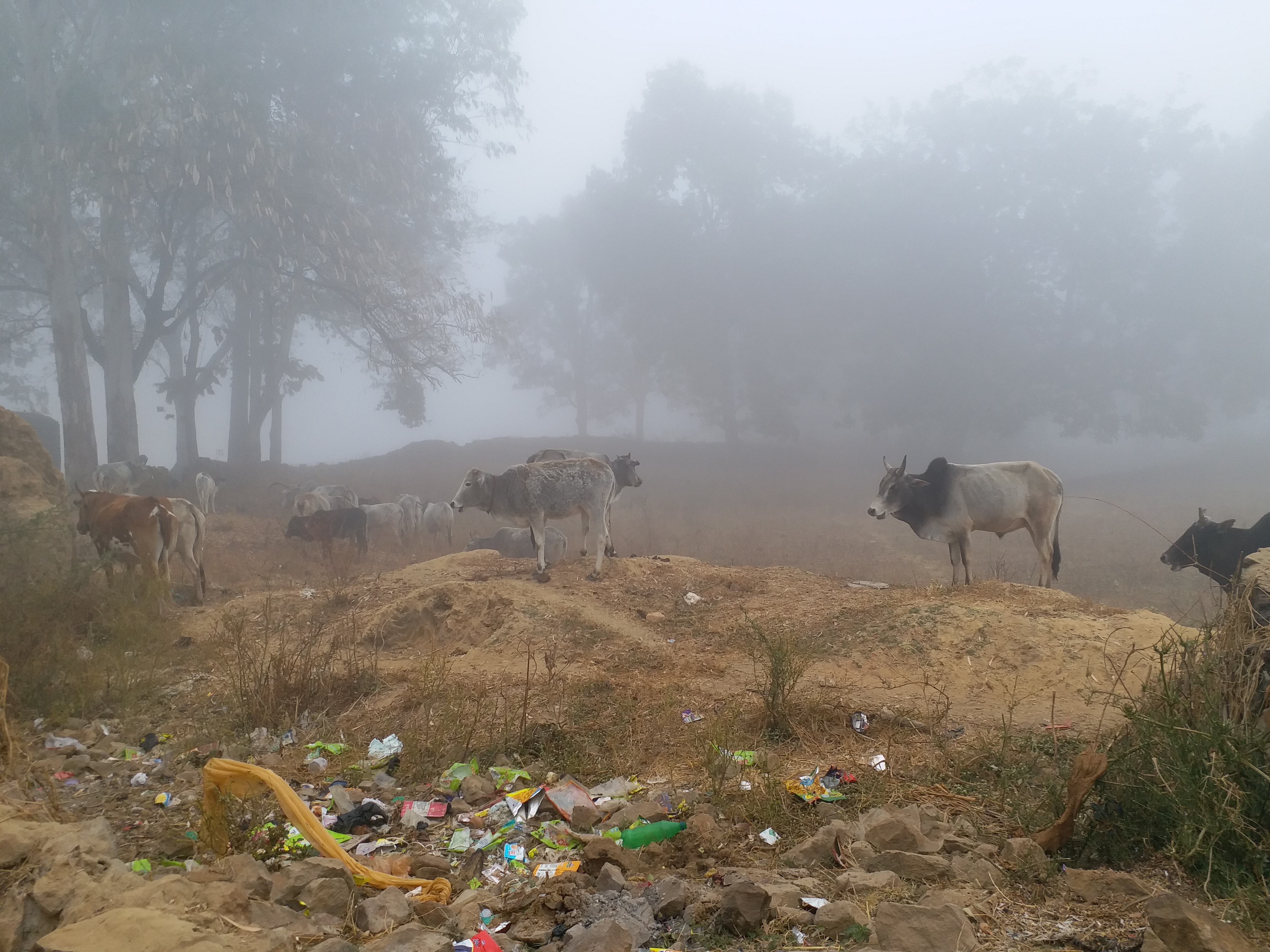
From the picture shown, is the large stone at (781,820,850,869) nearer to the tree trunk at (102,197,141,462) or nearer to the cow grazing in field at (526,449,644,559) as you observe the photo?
the cow grazing in field at (526,449,644,559)

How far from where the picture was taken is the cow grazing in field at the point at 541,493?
479 inches

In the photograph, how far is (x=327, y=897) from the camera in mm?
2988

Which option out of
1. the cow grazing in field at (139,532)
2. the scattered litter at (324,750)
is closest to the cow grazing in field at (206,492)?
the cow grazing in field at (139,532)

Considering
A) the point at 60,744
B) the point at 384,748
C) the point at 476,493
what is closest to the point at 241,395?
the point at 476,493

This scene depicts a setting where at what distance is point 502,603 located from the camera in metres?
9.48

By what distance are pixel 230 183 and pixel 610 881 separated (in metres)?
22.2

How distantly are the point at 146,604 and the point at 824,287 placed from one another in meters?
23.9

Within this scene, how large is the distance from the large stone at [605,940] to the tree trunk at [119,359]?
80.7 ft

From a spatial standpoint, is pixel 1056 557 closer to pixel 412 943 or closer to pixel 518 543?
pixel 518 543

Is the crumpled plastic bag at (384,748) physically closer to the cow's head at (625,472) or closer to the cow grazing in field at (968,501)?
the cow grazing in field at (968,501)

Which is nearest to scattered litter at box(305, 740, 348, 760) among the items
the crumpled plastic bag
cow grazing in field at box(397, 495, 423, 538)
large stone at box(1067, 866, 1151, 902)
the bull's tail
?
the crumpled plastic bag

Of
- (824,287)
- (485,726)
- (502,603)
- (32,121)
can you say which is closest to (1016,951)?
(485,726)

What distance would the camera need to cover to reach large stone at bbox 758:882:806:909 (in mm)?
2852

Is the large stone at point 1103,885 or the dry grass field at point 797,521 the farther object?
the dry grass field at point 797,521
